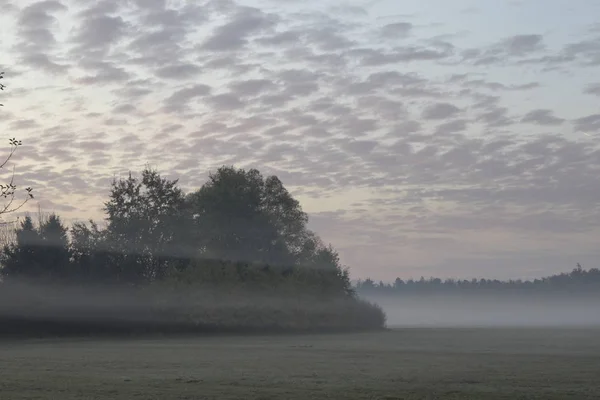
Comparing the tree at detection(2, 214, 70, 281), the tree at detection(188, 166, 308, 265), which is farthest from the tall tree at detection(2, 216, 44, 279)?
the tree at detection(188, 166, 308, 265)

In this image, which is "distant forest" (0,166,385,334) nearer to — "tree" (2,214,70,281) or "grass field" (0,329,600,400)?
"tree" (2,214,70,281)

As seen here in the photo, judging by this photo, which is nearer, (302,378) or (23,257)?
(302,378)

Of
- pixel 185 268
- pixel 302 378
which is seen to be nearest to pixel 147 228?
pixel 185 268

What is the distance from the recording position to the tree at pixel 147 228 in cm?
10506

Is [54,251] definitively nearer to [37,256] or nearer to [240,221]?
[37,256]

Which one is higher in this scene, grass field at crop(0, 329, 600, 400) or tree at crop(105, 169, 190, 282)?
tree at crop(105, 169, 190, 282)

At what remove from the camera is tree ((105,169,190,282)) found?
10506cm

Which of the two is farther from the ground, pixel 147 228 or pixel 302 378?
pixel 147 228

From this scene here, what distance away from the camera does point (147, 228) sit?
10981 centimetres

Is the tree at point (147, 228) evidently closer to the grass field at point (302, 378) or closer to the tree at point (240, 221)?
the tree at point (240, 221)

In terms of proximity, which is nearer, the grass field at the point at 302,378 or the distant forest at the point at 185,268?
the grass field at the point at 302,378

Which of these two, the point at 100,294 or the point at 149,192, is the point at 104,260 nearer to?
the point at 100,294

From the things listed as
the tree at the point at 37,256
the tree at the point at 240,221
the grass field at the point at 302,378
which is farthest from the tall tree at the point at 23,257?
the grass field at the point at 302,378

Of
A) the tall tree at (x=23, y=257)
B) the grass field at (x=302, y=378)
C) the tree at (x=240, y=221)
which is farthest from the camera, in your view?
the tree at (x=240, y=221)
